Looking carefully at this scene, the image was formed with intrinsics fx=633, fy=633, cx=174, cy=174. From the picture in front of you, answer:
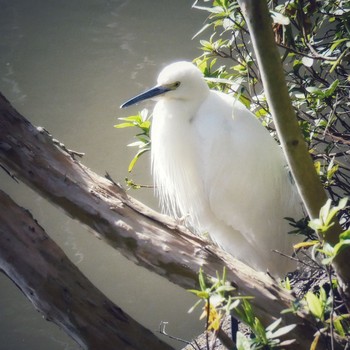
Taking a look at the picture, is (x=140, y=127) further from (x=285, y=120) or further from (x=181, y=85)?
(x=285, y=120)

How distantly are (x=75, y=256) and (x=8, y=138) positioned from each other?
1.79 meters

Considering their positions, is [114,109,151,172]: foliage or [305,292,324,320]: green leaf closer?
[305,292,324,320]: green leaf

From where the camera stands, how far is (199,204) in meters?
1.90

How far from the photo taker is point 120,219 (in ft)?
3.64

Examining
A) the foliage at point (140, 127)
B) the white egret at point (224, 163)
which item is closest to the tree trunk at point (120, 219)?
the foliage at point (140, 127)

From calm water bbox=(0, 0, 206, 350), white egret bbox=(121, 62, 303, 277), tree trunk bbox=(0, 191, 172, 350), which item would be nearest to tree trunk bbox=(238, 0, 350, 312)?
tree trunk bbox=(0, 191, 172, 350)

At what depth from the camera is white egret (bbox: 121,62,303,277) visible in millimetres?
1754

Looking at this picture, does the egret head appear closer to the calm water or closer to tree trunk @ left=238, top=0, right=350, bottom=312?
tree trunk @ left=238, top=0, right=350, bottom=312

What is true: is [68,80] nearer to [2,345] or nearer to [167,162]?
[2,345]

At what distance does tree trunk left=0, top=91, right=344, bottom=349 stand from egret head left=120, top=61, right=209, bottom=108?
0.59m

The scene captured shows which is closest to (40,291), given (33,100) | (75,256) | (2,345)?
(2,345)

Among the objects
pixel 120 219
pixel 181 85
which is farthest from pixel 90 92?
pixel 120 219

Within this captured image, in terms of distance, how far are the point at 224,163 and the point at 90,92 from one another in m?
2.00

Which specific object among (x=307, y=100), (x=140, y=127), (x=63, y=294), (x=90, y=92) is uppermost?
(x=307, y=100)
